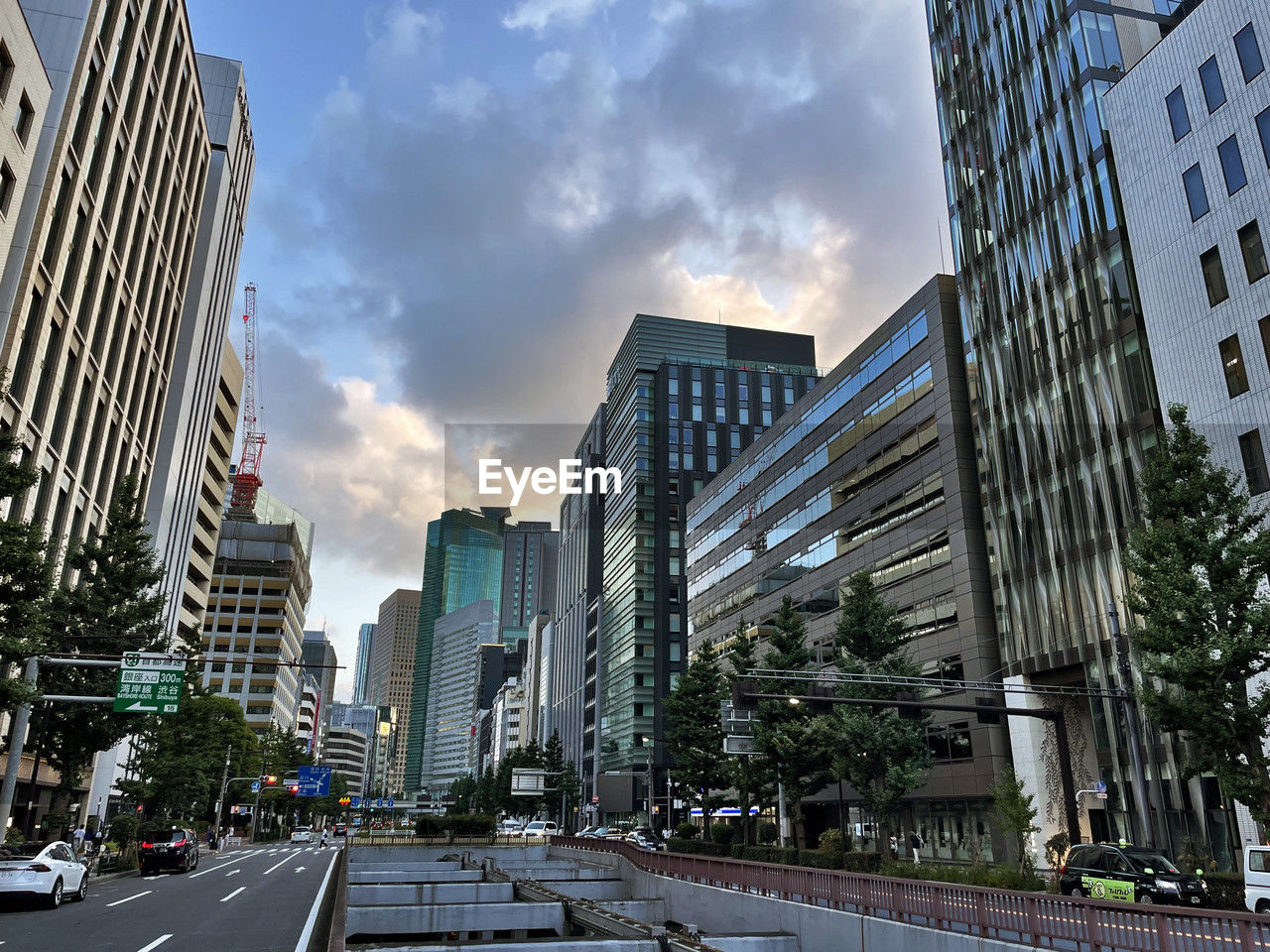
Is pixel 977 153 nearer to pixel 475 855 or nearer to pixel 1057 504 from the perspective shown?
pixel 1057 504

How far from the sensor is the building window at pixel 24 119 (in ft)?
103

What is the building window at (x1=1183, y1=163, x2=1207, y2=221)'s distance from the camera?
37219mm

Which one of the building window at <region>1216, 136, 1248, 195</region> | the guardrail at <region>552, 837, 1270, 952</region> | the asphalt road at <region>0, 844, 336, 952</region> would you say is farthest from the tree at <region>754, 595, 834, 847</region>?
the building window at <region>1216, 136, 1248, 195</region>

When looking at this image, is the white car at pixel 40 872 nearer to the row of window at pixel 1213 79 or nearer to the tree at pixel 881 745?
the tree at pixel 881 745

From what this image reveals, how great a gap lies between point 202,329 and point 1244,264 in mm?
68407

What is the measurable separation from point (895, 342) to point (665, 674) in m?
66.0

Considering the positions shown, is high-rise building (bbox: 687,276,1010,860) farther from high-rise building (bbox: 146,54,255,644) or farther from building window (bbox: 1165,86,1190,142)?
high-rise building (bbox: 146,54,255,644)

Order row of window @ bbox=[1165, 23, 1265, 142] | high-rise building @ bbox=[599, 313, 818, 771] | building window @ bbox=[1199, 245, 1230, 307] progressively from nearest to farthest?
row of window @ bbox=[1165, 23, 1265, 142], building window @ bbox=[1199, 245, 1230, 307], high-rise building @ bbox=[599, 313, 818, 771]

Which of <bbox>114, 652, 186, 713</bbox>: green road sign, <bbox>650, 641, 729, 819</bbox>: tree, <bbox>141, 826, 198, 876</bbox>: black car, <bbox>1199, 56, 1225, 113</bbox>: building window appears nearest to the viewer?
<bbox>114, 652, 186, 713</bbox>: green road sign

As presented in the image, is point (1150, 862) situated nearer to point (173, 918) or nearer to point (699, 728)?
point (173, 918)

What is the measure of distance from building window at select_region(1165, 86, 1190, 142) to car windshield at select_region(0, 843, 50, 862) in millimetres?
48637

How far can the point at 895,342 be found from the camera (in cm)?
6191

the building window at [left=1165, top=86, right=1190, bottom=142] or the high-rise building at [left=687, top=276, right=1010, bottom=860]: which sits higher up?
the building window at [left=1165, top=86, right=1190, bottom=142]

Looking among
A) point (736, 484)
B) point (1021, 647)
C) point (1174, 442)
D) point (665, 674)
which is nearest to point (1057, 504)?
point (1021, 647)
